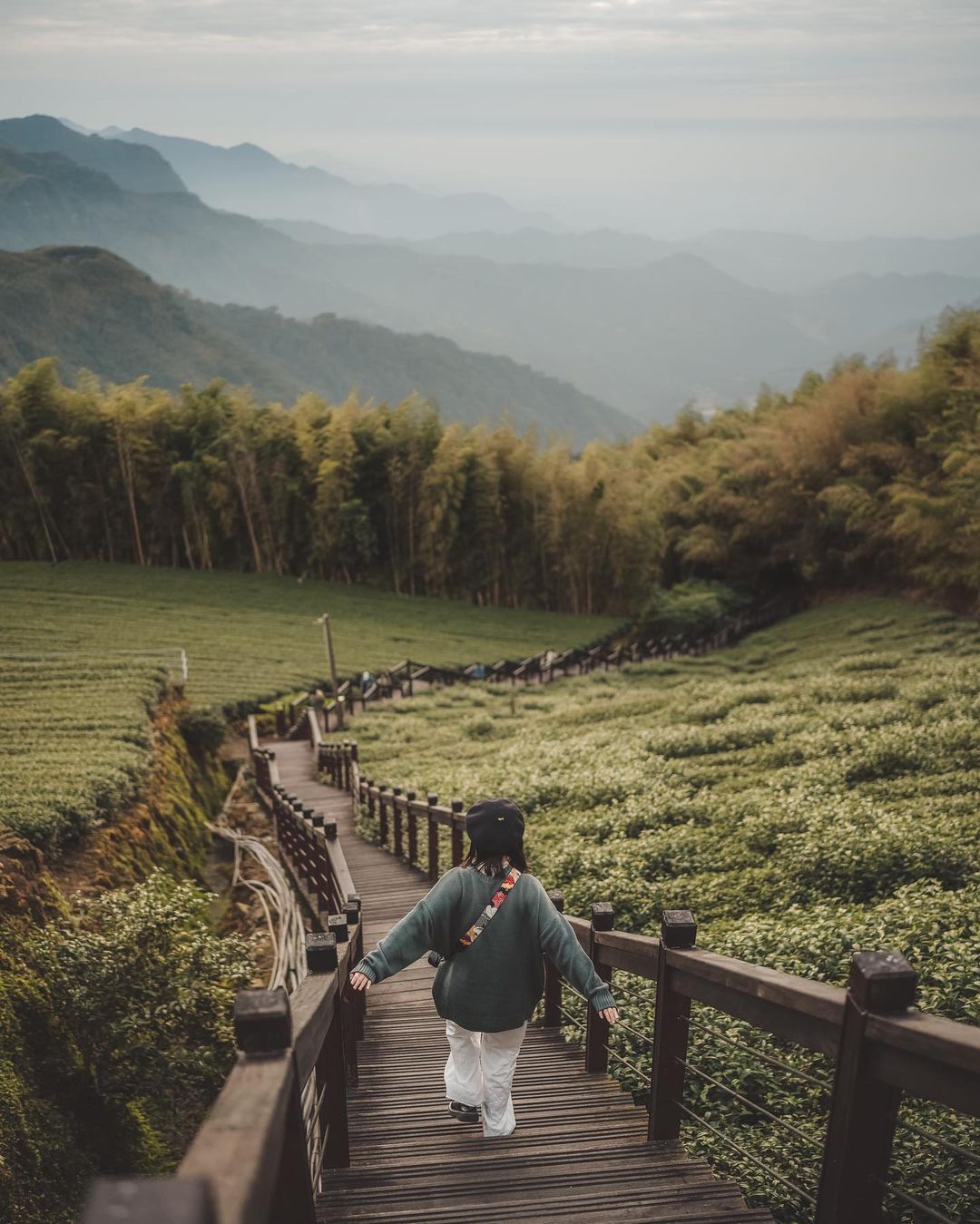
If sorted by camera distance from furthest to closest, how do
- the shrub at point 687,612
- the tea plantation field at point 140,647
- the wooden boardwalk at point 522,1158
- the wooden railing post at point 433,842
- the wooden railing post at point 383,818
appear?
the shrub at point 687,612, the tea plantation field at point 140,647, the wooden railing post at point 383,818, the wooden railing post at point 433,842, the wooden boardwalk at point 522,1158

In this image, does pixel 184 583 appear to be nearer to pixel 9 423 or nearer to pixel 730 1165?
pixel 9 423

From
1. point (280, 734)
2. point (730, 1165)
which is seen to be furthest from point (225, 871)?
point (730, 1165)

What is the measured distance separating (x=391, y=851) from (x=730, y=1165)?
297 inches

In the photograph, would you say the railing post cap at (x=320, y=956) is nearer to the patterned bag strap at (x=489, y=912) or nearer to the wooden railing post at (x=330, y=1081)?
the wooden railing post at (x=330, y=1081)

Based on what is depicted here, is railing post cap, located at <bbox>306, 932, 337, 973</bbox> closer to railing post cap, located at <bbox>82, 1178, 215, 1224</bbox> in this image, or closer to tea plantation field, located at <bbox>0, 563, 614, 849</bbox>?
railing post cap, located at <bbox>82, 1178, 215, 1224</bbox>

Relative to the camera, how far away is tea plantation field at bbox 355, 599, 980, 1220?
3.70 meters

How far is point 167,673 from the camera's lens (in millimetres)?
19812

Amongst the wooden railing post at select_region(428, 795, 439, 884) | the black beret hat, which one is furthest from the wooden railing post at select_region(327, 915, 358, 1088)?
the wooden railing post at select_region(428, 795, 439, 884)

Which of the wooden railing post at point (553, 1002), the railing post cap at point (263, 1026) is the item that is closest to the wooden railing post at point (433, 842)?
the wooden railing post at point (553, 1002)

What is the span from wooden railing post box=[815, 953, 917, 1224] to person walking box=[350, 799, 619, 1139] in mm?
1140

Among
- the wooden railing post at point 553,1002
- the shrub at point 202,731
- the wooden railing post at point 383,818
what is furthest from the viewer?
the shrub at point 202,731

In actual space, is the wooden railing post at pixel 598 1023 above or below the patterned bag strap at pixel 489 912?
below

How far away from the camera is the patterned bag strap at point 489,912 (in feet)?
10.5

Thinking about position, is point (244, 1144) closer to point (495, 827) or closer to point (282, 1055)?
point (282, 1055)
